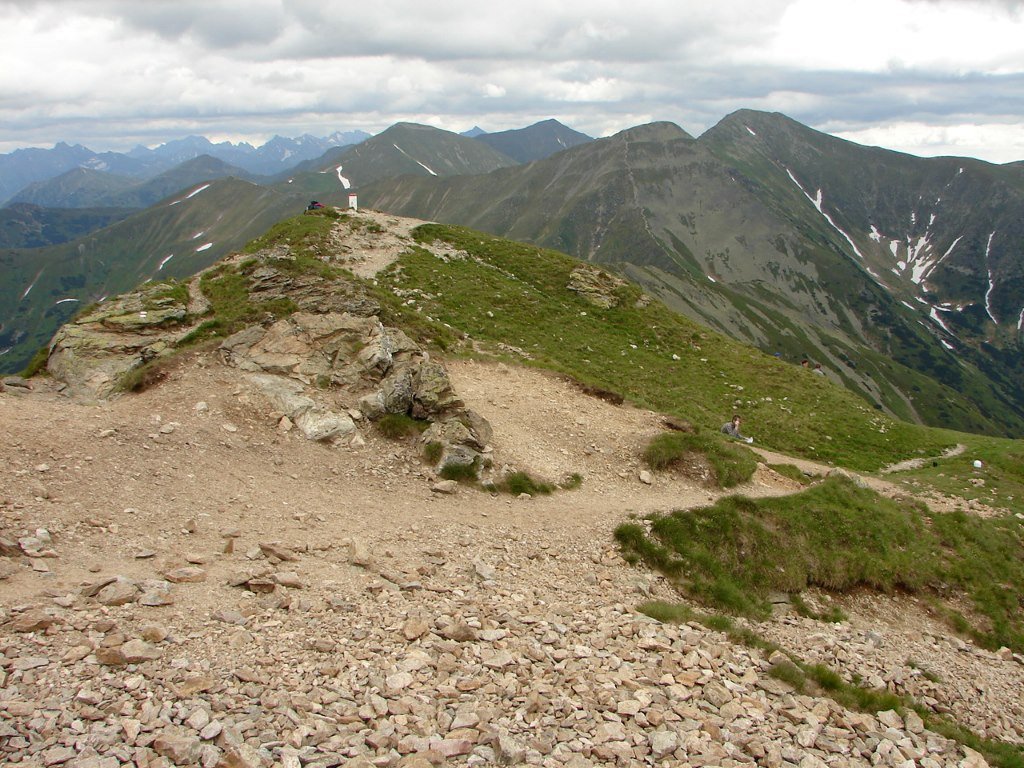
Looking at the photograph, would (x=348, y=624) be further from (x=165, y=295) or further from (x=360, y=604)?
(x=165, y=295)

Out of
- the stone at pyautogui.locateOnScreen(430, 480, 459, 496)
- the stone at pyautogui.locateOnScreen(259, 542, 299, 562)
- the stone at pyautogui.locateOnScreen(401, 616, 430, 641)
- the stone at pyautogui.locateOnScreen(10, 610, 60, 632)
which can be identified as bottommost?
the stone at pyautogui.locateOnScreen(430, 480, 459, 496)

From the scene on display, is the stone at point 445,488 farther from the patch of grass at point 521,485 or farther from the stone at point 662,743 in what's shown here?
the stone at point 662,743

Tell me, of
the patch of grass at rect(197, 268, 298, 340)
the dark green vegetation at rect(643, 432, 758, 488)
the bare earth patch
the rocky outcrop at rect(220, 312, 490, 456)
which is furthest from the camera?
the patch of grass at rect(197, 268, 298, 340)

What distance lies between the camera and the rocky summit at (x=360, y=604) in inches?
348

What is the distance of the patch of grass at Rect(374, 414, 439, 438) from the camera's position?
21.8 meters

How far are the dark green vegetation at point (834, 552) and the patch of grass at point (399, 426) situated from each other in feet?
26.5

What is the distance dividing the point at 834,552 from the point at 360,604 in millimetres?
15302

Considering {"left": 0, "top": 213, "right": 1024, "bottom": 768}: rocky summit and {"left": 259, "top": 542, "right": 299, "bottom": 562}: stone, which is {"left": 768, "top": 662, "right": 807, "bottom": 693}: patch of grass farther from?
{"left": 259, "top": 542, "right": 299, "bottom": 562}: stone

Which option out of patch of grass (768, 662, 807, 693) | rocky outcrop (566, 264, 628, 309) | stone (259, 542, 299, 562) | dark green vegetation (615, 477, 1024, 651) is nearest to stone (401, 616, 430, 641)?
stone (259, 542, 299, 562)

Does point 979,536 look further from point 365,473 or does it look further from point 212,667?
point 212,667

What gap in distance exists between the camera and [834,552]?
786 inches

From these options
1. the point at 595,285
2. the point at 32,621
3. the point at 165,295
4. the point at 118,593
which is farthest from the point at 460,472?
the point at 595,285

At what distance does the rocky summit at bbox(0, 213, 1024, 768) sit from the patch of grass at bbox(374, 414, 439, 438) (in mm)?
449

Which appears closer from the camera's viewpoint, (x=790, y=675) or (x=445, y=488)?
(x=790, y=675)
